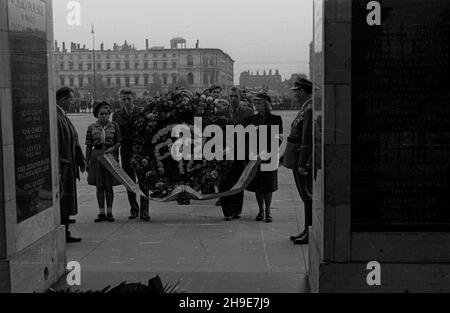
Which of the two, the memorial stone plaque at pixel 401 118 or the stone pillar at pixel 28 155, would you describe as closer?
the memorial stone plaque at pixel 401 118

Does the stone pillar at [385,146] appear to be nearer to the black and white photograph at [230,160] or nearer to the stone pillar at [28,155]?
the black and white photograph at [230,160]

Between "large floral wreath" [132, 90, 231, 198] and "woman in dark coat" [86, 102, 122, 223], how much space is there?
320mm

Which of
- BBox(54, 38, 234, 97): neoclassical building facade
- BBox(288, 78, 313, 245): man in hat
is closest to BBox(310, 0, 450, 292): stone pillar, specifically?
BBox(288, 78, 313, 245): man in hat

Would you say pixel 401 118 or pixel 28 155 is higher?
pixel 401 118

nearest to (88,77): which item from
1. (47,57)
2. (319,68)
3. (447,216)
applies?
(47,57)

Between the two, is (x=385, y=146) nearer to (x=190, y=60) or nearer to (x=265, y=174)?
(x=190, y=60)

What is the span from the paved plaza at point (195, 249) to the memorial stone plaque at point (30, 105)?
0.93 metres

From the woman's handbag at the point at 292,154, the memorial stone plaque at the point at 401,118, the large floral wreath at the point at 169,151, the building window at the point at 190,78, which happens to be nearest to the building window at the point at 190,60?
the building window at the point at 190,78

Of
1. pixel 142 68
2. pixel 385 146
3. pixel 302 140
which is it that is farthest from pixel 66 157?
pixel 385 146

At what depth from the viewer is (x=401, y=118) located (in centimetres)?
429

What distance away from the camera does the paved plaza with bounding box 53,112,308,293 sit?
556 centimetres

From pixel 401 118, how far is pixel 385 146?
211 millimetres

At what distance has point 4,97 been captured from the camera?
4465 millimetres

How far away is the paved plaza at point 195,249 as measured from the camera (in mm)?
5559
